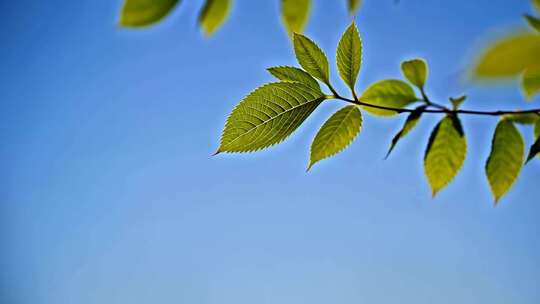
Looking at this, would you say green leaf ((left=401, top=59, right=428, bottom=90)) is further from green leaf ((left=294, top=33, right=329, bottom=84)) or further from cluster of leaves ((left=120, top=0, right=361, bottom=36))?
cluster of leaves ((left=120, top=0, right=361, bottom=36))

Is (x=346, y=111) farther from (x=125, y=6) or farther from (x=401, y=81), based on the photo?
(x=125, y=6)

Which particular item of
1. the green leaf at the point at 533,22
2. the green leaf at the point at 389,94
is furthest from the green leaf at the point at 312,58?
the green leaf at the point at 533,22

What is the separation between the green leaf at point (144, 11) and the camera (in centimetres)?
40

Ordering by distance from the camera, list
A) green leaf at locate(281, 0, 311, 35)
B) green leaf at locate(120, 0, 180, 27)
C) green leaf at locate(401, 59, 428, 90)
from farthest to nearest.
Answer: green leaf at locate(401, 59, 428, 90), green leaf at locate(281, 0, 311, 35), green leaf at locate(120, 0, 180, 27)

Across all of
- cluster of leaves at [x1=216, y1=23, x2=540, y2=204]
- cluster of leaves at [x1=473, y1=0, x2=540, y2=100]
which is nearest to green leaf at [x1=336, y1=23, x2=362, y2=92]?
cluster of leaves at [x1=216, y1=23, x2=540, y2=204]

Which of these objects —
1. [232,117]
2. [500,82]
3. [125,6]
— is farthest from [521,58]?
[232,117]

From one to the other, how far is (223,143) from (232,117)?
38 millimetres

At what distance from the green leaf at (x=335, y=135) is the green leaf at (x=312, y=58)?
6cm

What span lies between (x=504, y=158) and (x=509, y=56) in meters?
0.55

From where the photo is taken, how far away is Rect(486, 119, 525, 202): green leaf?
0.70 meters

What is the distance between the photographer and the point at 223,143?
2.09ft

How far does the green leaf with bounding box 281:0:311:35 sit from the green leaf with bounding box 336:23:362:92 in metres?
0.13

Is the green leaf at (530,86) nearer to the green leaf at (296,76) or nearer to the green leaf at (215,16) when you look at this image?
the green leaf at (296,76)

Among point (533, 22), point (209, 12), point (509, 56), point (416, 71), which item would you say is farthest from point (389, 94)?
point (509, 56)
